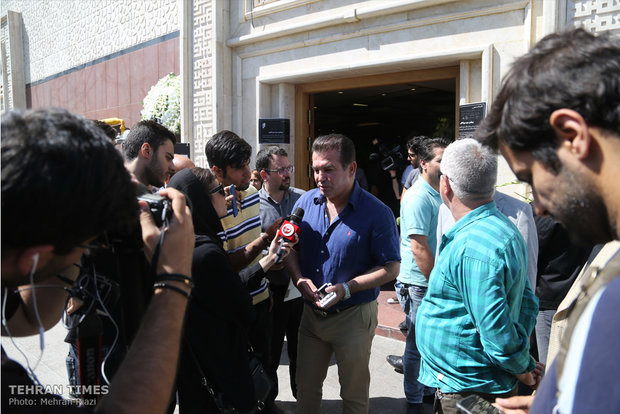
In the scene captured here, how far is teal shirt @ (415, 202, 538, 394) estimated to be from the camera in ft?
5.87

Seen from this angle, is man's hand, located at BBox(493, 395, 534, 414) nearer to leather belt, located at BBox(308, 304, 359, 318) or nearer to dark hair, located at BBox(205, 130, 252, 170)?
leather belt, located at BBox(308, 304, 359, 318)

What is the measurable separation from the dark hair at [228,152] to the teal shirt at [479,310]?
69.5 inches

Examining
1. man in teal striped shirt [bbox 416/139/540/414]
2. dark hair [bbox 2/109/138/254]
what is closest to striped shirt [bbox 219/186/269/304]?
man in teal striped shirt [bbox 416/139/540/414]

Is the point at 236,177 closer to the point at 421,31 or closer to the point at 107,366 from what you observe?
the point at 107,366

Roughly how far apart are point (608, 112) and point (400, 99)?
9757 mm

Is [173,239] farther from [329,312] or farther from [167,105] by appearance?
[167,105]

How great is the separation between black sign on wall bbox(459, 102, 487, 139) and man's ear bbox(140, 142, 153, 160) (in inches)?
129

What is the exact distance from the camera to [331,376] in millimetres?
3855

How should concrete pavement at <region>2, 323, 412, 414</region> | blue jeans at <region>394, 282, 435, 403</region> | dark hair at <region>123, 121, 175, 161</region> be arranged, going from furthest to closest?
concrete pavement at <region>2, 323, 412, 414</region>
blue jeans at <region>394, 282, 435, 403</region>
dark hair at <region>123, 121, 175, 161</region>

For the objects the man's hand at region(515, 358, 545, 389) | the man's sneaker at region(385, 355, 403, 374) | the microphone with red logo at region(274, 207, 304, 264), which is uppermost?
the microphone with red logo at region(274, 207, 304, 264)

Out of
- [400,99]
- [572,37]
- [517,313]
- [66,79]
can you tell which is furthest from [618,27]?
[66,79]

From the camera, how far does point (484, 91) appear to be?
15.4 feet

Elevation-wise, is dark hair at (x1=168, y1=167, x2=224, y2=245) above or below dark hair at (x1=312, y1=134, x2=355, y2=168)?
below

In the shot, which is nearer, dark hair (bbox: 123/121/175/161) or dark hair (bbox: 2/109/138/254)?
dark hair (bbox: 2/109/138/254)
